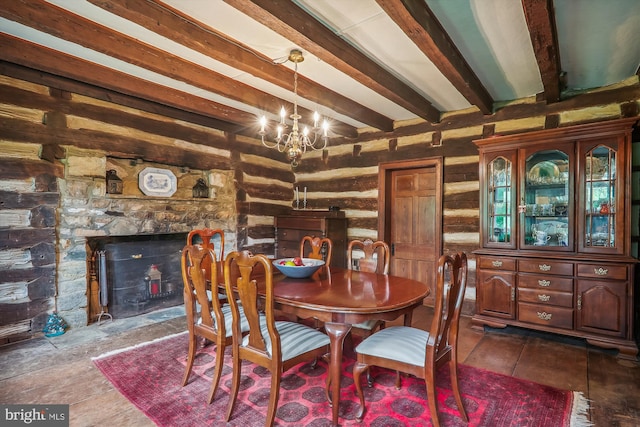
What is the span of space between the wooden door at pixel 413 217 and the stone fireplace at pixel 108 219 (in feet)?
8.36

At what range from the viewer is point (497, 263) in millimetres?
3441

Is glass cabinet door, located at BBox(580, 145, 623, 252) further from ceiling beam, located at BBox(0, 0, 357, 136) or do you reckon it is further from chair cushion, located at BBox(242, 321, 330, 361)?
ceiling beam, located at BBox(0, 0, 357, 136)

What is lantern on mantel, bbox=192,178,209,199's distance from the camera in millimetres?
4469

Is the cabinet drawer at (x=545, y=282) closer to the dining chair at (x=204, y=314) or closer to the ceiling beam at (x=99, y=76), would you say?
A: the dining chair at (x=204, y=314)

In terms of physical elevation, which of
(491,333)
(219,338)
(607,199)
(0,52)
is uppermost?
(0,52)

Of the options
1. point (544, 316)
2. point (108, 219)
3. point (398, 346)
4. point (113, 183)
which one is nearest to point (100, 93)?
point (113, 183)

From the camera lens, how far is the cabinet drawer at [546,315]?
309cm

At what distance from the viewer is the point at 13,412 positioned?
2031 millimetres

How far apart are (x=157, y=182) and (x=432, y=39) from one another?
347cm

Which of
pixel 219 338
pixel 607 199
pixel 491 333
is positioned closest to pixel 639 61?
pixel 607 199

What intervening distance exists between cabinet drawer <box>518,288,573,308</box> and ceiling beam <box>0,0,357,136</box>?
3.37m

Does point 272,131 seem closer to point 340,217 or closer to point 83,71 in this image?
point 340,217

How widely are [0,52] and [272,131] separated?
3.05 meters

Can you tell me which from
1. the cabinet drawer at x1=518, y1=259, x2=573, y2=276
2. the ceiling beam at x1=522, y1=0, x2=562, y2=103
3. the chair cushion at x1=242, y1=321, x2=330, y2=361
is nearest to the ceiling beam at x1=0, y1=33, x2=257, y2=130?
the chair cushion at x1=242, y1=321, x2=330, y2=361
